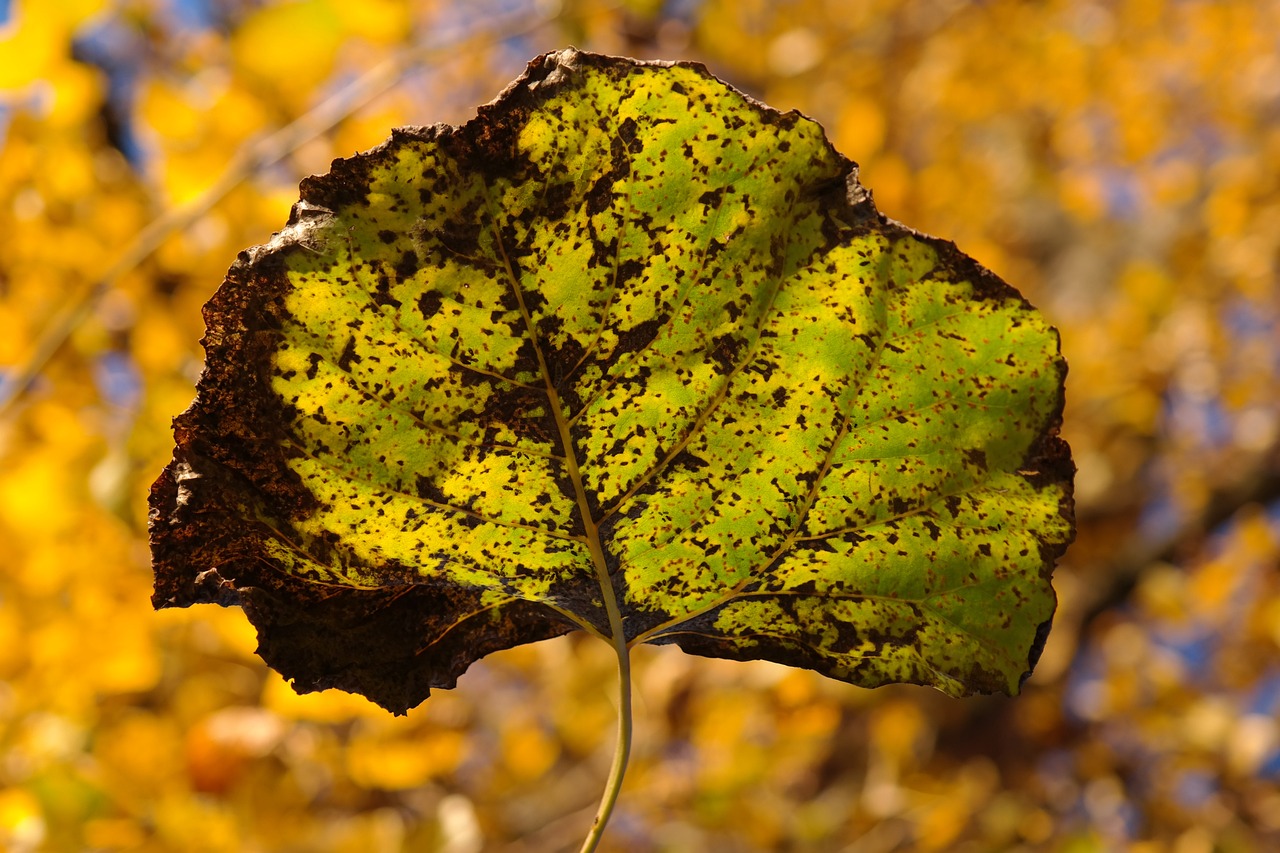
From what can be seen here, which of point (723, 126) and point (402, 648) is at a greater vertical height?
point (723, 126)

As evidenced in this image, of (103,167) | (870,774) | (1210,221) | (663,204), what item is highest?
(1210,221)

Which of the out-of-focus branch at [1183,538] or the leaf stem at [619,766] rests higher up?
the out-of-focus branch at [1183,538]

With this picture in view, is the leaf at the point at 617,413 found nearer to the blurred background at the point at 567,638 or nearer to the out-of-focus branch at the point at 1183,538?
the blurred background at the point at 567,638

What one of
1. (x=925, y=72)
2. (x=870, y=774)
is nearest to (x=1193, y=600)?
(x=870, y=774)

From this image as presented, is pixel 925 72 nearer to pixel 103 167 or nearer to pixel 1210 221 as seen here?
pixel 1210 221

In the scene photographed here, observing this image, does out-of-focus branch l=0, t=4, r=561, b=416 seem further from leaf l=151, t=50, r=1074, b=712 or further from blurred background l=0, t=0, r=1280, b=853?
leaf l=151, t=50, r=1074, b=712

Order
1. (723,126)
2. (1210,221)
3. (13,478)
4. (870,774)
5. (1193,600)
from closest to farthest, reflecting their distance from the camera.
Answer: (723,126) → (13,478) → (870,774) → (1193,600) → (1210,221)

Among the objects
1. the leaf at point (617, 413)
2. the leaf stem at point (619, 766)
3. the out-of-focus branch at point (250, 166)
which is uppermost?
the out-of-focus branch at point (250, 166)

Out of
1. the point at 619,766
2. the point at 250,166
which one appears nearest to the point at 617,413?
the point at 619,766

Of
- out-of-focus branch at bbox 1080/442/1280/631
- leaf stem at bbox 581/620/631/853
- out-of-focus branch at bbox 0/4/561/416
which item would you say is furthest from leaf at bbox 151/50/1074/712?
out-of-focus branch at bbox 1080/442/1280/631

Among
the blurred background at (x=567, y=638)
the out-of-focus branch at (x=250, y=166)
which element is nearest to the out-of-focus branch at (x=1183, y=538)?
the blurred background at (x=567, y=638)
